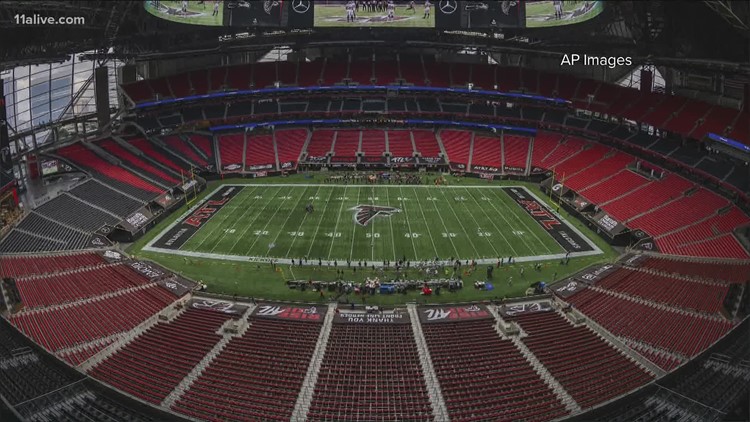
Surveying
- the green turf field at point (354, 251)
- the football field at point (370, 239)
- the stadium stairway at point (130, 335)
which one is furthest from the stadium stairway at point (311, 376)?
the football field at point (370, 239)

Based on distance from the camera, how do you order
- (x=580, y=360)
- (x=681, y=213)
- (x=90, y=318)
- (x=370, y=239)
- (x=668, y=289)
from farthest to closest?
(x=681, y=213) < (x=370, y=239) < (x=668, y=289) < (x=90, y=318) < (x=580, y=360)

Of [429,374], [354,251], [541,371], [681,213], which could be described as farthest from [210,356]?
[681,213]

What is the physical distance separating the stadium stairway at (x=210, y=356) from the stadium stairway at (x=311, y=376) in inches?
166

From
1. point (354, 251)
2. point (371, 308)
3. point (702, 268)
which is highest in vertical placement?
point (702, 268)

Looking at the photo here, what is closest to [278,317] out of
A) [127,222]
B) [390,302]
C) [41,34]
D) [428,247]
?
[390,302]

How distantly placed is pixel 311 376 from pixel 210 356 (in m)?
5.33

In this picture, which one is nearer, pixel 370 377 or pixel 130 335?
pixel 370 377

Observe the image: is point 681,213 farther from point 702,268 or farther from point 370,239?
point 370,239

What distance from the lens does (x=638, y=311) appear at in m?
32.6

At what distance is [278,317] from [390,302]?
723cm

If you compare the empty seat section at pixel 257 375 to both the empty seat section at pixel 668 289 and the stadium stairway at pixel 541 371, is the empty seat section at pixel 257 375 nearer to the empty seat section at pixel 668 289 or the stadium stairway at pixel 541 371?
the stadium stairway at pixel 541 371

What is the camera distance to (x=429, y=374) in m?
26.9

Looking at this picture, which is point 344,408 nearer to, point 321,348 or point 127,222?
point 321,348

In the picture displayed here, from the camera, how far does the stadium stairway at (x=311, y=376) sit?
24.2 metres
